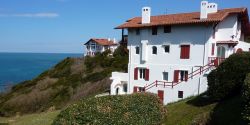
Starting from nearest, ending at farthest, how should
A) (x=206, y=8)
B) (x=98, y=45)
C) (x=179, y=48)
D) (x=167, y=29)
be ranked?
(x=206, y=8), (x=179, y=48), (x=167, y=29), (x=98, y=45)

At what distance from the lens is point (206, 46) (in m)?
33.4

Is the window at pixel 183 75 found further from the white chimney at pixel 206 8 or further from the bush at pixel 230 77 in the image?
the bush at pixel 230 77

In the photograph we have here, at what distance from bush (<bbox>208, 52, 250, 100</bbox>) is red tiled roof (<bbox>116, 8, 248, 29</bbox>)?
1226 centimetres

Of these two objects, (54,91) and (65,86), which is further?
(65,86)

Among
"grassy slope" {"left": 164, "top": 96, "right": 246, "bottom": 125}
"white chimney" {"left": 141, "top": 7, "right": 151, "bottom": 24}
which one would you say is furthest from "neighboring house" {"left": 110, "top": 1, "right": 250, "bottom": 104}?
"grassy slope" {"left": 164, "top": 96, "right": 246, "bottom": 125}

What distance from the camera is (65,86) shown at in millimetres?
60875

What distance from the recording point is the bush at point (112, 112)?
56.0 feet

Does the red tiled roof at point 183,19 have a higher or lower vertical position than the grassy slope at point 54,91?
higher

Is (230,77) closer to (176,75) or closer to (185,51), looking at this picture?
(185,51)

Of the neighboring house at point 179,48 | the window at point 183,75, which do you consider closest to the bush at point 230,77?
the neighboring house at point 179,48

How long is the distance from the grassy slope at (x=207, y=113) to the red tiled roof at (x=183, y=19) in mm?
12101

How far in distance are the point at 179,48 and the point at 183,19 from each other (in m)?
3.57

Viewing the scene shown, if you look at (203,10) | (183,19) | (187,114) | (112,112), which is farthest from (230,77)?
(183,19)

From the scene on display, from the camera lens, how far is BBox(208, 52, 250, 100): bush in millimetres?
20078
